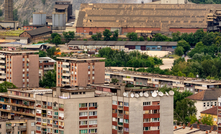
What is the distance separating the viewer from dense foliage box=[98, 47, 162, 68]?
491 feet

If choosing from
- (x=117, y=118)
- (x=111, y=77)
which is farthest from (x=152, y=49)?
(x=117, y=118)

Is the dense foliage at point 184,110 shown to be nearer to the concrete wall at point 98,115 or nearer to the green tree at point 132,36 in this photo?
the concrete wall at point 98,115

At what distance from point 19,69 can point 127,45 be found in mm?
60347

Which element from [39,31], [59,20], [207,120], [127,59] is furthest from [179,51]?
[207,120]

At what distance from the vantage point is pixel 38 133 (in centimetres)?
6606

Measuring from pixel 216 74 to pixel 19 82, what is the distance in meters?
40.3

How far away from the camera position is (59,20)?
194m

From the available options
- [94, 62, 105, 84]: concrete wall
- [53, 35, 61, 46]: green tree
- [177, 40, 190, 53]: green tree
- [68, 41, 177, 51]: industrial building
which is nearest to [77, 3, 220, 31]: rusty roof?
[53, 35, 61, 46]: green tree

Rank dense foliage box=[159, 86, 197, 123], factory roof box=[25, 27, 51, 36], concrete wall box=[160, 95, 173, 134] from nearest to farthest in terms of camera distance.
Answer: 1. concrete wall box=[160, 95, 173, 134]
2. dense foliage box=[159, 86, 197, 123]
3. factory roof box=[25, 27, 51, 36]

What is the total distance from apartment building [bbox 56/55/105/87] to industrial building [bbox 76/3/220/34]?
76926mm

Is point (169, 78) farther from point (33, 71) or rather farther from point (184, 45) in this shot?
point (184, 45)

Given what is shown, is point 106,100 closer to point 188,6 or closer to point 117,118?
point 117,118

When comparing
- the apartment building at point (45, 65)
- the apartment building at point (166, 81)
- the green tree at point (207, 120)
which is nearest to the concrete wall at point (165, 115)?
the green tree at point (207, 120)

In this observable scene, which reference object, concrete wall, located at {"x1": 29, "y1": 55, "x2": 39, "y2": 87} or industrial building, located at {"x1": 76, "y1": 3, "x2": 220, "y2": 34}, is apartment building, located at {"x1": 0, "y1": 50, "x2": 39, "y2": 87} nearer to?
concrete wall, located at {"x1": 29, "y1": 55, "x2": 39, "y2": 87}
